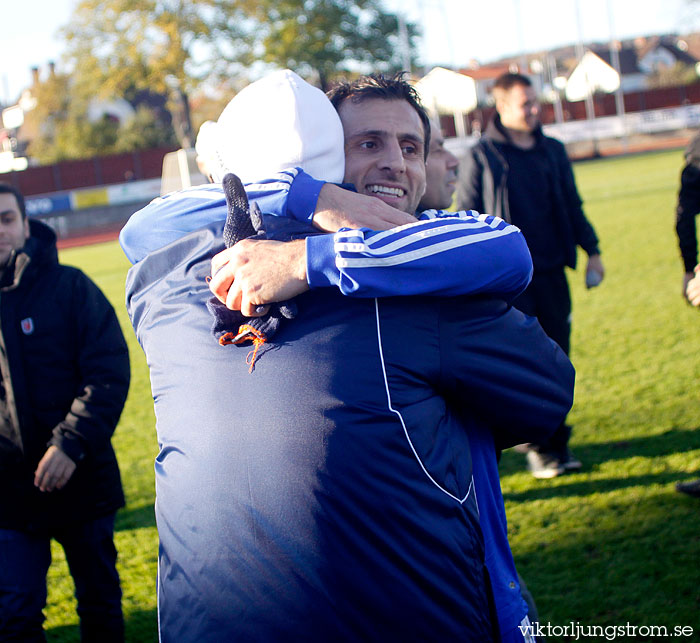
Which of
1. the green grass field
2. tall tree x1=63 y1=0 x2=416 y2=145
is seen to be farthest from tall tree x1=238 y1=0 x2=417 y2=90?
the green grass field

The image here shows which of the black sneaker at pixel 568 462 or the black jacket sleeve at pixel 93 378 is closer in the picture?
the black jacket sleeve at pixel 93 378

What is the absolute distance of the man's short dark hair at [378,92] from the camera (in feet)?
7.39

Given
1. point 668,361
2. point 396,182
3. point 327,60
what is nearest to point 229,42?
point 327,60

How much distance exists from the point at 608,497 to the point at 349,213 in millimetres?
3382

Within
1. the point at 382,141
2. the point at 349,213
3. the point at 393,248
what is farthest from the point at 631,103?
the point at 393,248

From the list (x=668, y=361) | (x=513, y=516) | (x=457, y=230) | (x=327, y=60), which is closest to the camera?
(x=457, y=230)

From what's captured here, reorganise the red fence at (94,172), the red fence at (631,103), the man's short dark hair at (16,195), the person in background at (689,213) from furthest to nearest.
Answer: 1. the red fence at (631,103)
2. the red fence at (94,172)
3. the person in background at (689,213)
4. the man's short dark hair at (16,195)

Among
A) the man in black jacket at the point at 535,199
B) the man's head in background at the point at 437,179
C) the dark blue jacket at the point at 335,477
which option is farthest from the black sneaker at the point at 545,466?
the dark blue jacket at the point at 335,477

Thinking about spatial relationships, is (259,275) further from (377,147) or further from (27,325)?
(27,325)

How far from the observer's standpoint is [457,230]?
1.54 meters

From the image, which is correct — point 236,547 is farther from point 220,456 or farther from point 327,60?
point 327,60

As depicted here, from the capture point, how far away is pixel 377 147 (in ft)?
7.31

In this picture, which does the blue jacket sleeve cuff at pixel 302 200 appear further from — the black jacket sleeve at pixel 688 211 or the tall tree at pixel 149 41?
the tall tree at pixel 149 41

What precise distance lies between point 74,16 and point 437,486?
5025cm
